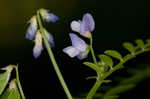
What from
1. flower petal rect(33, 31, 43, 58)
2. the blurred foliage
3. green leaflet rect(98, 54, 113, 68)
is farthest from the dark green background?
green leaflet rect(98, 54, 113, 68)

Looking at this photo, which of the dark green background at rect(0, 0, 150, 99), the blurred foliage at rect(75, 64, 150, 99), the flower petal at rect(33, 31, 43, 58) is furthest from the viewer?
the dark green background at rect(0, 0, 150, 99)

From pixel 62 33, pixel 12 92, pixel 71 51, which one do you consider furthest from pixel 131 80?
pixel 62 33

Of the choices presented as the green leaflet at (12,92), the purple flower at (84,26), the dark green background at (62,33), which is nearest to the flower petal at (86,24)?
the purple flower at (84,26)

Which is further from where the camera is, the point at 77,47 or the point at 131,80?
the point at 131,80

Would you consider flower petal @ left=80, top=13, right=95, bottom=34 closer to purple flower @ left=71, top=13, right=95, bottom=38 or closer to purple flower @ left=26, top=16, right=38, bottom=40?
purple flower @ left=71, top=13, right=95, bottom=38

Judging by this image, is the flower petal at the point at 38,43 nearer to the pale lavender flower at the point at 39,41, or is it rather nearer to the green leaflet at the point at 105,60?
the pale lavender flower at the point at 39,41

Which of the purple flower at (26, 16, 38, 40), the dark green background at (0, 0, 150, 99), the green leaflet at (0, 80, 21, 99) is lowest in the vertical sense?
the dark green background at (0, 0, 150, 99)

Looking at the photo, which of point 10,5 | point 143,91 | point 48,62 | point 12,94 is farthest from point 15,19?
point 12,94

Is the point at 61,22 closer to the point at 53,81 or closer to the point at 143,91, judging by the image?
the point at 53,81

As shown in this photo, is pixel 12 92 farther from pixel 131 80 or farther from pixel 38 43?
pixel 131 80
